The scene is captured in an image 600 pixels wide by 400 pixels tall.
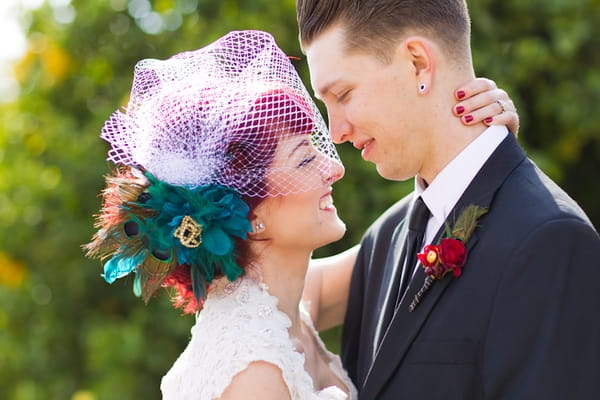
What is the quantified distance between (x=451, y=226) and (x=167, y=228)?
3.38ft

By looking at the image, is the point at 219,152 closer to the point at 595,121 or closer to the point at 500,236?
the point at 500,236

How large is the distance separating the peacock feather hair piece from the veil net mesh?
0.19 ft

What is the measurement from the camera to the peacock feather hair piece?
3.12 metres

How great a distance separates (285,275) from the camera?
11.1ft

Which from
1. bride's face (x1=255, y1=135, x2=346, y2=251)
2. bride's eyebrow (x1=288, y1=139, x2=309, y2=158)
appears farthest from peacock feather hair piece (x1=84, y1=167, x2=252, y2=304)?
bride's eyebrow (x1=288, y1=139, x2=309, y2=158)

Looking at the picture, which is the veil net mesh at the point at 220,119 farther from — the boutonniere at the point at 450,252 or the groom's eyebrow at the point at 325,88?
the boutonniere at the point at 450,252

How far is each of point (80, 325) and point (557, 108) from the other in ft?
12.7

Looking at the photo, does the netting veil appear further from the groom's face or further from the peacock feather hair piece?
the groom's face

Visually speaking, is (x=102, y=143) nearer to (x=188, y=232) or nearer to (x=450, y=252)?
(x=188, y=232)

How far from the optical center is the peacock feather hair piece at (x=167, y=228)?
312 centimetres

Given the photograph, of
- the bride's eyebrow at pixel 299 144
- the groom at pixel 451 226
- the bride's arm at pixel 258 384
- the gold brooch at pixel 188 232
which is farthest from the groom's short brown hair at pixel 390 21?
the bride's arm at pixel 258 384

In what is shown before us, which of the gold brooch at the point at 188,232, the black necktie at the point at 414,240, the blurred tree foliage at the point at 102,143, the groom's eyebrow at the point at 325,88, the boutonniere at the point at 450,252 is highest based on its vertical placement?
the groom's eyebrow at the point at 325,88

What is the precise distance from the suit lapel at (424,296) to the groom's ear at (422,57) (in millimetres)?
356

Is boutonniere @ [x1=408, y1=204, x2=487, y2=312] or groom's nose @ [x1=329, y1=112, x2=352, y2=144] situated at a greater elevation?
groom's nose @ [x1=329, y1=112, x2=352, y2=144]
